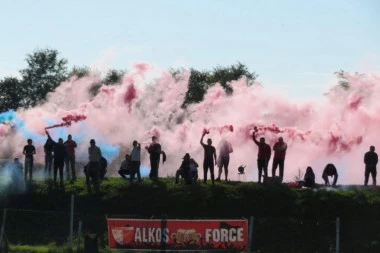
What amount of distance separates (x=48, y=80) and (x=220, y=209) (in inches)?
2294

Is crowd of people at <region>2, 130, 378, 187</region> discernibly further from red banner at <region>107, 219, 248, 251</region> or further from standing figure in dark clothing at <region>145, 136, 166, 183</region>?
red banner at <region>107, 219, 248, 251</region>

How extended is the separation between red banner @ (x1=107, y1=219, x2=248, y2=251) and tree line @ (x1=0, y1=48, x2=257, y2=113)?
→ 157 ft

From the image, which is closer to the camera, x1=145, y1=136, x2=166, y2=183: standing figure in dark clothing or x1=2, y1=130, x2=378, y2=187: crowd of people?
x1=2, y1=130, x2=378, y2=187: crowd of people

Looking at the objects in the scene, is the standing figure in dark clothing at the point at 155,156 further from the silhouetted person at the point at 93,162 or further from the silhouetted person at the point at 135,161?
the silhouetted person at the point at 93,162

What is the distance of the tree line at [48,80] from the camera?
7831 centimetres

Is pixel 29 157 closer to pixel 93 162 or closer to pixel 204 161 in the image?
pixel 93 162

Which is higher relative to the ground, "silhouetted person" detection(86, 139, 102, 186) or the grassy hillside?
"silhouetted person" detection(86, 139, 102, 186)

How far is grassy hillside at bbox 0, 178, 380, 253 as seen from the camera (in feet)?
91.5

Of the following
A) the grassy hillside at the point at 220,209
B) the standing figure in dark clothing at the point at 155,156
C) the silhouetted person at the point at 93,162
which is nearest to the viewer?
the grassy hillside at the point at 220,209

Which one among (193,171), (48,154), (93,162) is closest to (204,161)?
(193,171)

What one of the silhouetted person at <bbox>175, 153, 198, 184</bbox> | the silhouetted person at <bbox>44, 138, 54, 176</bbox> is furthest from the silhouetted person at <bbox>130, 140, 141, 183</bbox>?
the silhouetted person at <bbox>44, 138, 54, 176</bbox>

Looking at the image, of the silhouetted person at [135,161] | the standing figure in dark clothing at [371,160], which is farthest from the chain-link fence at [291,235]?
the standing figure in dark clothing at [371,160]

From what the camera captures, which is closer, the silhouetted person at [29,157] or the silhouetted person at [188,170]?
the silhouetted person at [188,170]

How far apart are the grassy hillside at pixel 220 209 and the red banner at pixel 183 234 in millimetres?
1808
